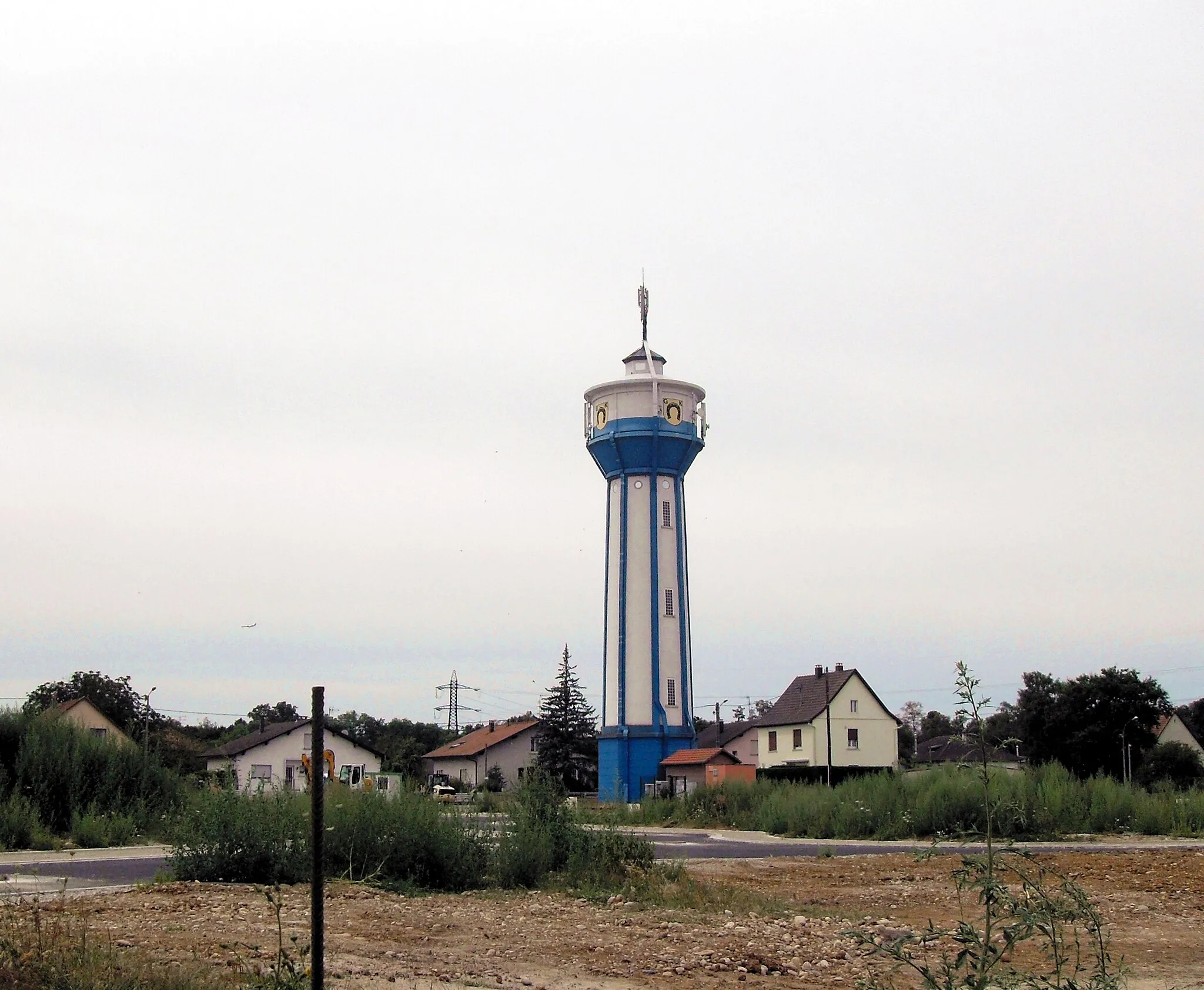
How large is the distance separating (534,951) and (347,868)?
612 centimetres

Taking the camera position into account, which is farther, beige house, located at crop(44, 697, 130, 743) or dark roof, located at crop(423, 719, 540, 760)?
dark roof, located at crop(423, 719, 540, 760)

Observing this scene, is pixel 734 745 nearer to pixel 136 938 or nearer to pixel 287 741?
pixel 287 741

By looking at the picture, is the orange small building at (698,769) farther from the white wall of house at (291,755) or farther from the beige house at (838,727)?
the white wall of house at (291,755)

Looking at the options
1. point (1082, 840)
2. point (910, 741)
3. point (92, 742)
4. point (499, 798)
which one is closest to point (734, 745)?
point (910, 741)

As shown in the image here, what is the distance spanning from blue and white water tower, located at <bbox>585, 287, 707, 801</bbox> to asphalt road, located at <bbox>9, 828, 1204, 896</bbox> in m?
17.5

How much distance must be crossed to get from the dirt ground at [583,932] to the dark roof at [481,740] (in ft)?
196

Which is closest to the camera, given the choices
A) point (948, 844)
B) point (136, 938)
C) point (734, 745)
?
point (136, 938)

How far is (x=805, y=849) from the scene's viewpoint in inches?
1095

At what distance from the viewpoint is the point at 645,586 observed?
5584cm

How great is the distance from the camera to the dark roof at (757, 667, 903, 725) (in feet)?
203

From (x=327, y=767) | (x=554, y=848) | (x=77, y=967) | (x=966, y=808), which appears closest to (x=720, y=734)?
(x=327, y=767)

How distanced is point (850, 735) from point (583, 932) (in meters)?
50.7

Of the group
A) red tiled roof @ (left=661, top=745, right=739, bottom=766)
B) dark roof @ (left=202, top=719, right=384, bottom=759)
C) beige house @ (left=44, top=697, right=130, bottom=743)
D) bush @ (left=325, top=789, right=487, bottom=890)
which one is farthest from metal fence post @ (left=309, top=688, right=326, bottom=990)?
dark roof @ (left=202, top=719, right=384, bottom=759)

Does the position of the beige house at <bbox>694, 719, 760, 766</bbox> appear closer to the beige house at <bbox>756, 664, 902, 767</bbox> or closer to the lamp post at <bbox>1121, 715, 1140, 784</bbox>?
the beige house at <bbox>756, 664, 902, 767</bbox>
